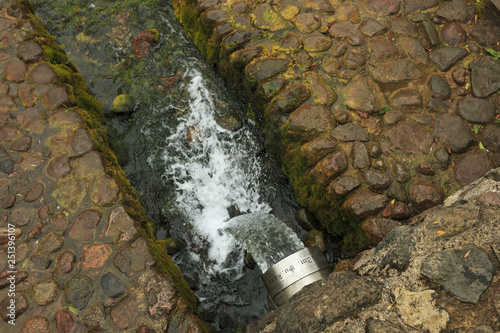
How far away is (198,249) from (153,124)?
56.6 inches

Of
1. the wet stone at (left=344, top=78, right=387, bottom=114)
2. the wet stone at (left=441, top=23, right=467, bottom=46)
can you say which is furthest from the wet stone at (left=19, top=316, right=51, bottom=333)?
the wet stone at (left=441, top=23, right=467, bottom=46)

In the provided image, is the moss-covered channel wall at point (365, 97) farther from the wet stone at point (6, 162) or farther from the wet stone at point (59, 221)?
the wet stone at point (6, 162)

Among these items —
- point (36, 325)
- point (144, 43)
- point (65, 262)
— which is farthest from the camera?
point (144, 43)

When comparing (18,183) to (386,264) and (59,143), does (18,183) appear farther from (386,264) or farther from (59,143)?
(386,264)

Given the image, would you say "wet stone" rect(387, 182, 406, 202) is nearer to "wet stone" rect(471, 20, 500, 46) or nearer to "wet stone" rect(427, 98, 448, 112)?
"wet stone" rect(427, 98, 448, 112)

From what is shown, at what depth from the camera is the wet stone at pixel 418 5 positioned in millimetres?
→ 3656

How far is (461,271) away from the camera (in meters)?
1.83

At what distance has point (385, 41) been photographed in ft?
11.6

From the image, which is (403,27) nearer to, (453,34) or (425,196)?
(453,34)

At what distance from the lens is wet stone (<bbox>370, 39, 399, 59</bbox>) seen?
3469 millimetres

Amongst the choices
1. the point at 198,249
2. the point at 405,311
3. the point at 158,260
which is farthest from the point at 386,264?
the point at 198,249

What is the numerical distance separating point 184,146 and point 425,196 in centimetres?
233

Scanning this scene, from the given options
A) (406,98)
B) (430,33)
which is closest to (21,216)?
(406,98)

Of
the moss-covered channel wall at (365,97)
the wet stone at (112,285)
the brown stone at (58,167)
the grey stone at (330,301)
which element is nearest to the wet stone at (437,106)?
the moss-covered channel wall at (365,97)
